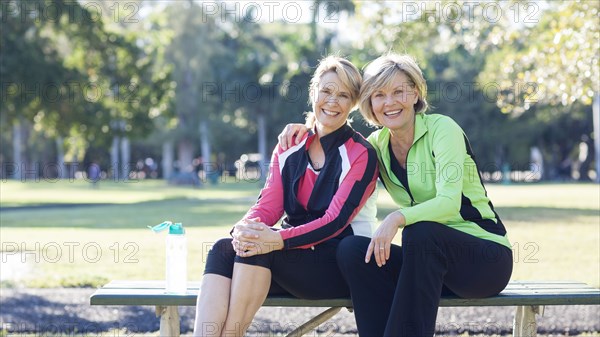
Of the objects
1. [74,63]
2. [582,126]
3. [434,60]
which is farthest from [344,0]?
[582,126]

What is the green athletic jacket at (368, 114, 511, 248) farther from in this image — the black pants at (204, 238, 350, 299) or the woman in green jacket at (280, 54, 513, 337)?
the black pants at (204, 238, 350, 299)

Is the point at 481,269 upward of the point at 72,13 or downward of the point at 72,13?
downward

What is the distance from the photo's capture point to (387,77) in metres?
4.53

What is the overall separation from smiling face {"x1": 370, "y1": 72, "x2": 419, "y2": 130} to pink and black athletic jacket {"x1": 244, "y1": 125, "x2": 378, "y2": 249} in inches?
7.3

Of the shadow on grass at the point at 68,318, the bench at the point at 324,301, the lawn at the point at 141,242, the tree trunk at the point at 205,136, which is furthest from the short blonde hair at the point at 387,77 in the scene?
the tree trunk at the point at 205,136

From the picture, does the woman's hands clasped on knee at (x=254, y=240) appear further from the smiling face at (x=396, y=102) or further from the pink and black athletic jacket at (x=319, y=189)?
the smiling face at (x=396, y=102)

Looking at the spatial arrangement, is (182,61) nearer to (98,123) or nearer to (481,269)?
(98,123)

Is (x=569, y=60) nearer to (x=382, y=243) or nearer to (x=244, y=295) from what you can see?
(x=382, y=243)

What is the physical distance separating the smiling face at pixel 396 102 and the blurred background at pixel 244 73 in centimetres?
39

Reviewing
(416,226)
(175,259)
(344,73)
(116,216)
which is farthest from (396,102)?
(116,216)

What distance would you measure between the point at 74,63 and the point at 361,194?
87.5 ft

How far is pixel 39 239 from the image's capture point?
13859 mm

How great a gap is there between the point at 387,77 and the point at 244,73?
163 ft

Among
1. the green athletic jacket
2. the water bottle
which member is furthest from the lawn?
the water bottle
